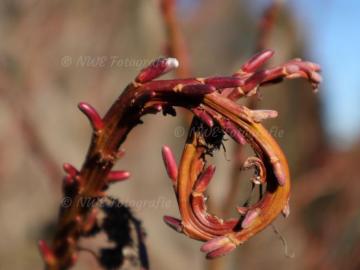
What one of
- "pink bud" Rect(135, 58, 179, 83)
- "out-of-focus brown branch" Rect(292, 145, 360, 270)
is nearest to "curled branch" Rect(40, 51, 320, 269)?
"pink bud" Rect(135, 58, 179, 83)

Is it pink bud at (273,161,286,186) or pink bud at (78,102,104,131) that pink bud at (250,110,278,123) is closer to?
pink bud at (273,161,286,186)

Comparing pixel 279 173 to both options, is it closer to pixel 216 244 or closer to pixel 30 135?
pixel 216 244

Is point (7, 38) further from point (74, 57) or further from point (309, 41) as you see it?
point (309, 41)

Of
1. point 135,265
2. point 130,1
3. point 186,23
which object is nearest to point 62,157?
point 130,1

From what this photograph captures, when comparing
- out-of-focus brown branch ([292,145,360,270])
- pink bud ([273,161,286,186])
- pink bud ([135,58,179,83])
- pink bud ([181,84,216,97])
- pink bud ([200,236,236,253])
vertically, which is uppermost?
out-of-focus brown branch ([292,145,360,270])

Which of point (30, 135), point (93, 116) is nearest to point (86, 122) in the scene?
point (30, 135)

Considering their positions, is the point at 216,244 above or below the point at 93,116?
below
